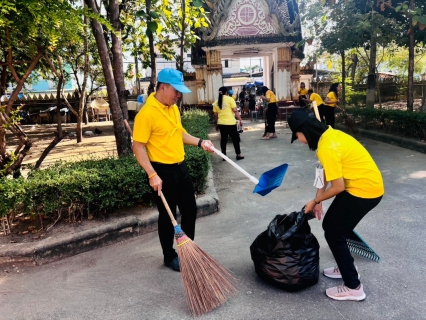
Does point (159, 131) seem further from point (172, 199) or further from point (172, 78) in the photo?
point (172, 199)

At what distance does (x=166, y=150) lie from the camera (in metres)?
2.98

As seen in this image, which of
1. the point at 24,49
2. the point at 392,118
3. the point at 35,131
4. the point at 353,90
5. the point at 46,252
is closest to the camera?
the point at 46,252

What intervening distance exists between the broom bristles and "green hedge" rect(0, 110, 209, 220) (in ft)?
4.97

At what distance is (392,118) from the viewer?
29.4 ft

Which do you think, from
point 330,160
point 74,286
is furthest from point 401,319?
point 74,286

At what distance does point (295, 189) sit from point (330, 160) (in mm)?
3245

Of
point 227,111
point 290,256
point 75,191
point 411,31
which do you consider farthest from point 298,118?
point 411,31

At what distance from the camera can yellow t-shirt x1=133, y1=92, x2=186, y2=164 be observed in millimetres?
2840

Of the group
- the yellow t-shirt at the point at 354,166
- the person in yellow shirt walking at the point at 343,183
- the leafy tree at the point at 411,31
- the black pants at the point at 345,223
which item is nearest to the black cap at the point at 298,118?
the person in yellow shirt walking at the point at 343,183

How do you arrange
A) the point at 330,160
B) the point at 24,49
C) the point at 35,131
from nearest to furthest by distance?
the point at 330,160
the point at 24,49
the point at 35,131

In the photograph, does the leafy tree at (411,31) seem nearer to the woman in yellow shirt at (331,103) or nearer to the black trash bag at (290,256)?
the woman in yellow shirt at (331,103)

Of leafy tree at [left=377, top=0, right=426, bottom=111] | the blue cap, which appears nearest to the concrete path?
the blue cap

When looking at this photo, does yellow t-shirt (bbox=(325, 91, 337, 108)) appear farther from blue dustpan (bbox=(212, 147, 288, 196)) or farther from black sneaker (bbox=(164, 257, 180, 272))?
black sneaker (bbox=(164, 257, 180, 272))

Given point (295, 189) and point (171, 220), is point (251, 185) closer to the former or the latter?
point (295, 189)
